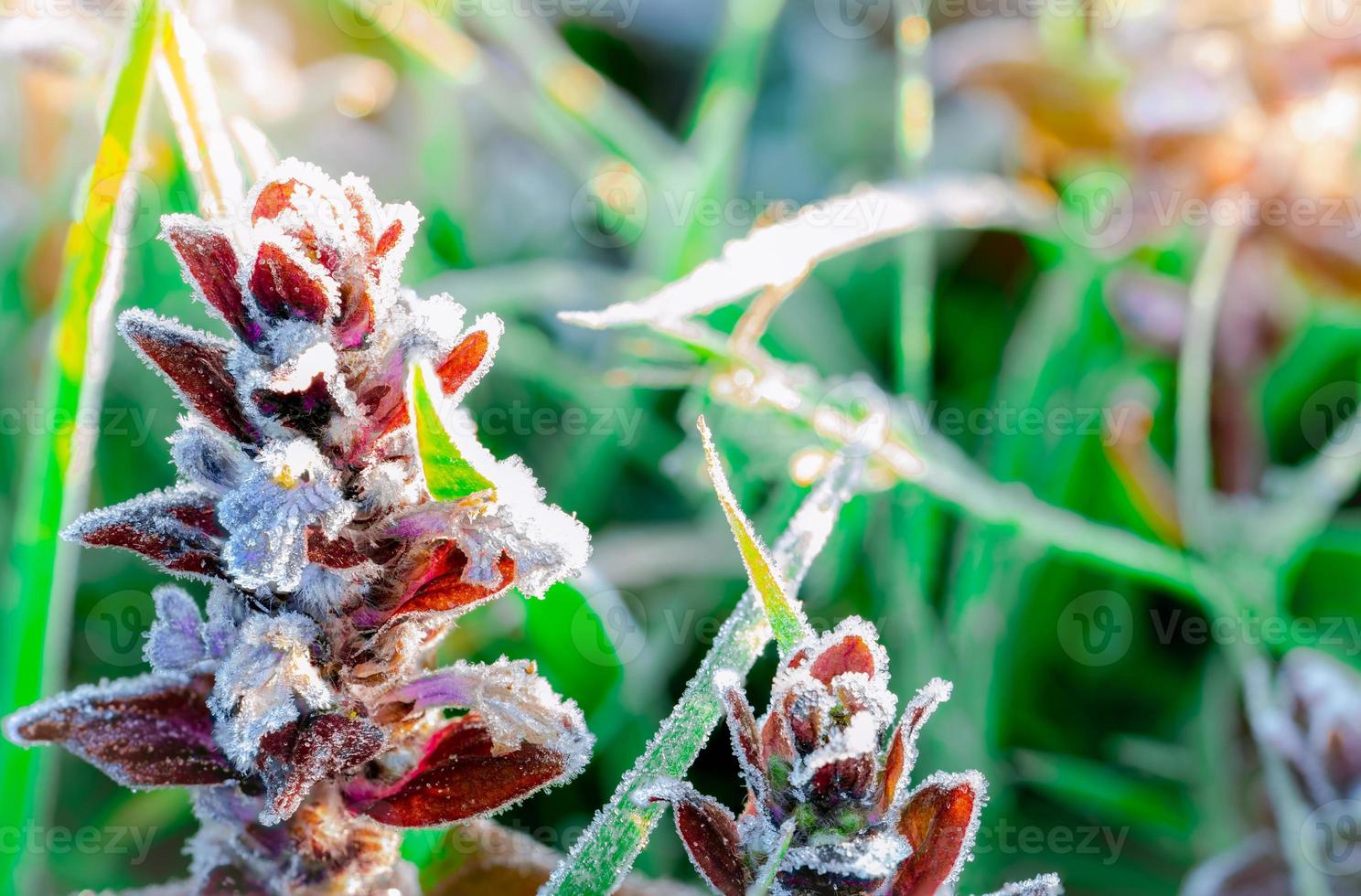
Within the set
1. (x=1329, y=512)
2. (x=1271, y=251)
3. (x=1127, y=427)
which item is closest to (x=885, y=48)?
(x=1271, y=251)

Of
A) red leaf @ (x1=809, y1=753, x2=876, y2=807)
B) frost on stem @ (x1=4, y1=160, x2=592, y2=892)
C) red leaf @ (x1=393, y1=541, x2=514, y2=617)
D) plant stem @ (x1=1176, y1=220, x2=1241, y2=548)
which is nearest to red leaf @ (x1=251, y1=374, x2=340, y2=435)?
frost on stem @ (x1=4, y1=160, x2=592, y2=892)

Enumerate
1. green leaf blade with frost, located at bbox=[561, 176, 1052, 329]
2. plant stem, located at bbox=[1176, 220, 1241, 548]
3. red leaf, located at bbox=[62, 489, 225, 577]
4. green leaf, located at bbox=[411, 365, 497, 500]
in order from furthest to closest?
plant stem, located at bbox=[1176, 220, 1241, 548] < green leaf blade with frost, located at bbox=[561, 176, 1052, 329] < red leaf, located at bbox=[62, 489, 225, 577] < green leaf, located at bbox=[411, 365, 497, 500]

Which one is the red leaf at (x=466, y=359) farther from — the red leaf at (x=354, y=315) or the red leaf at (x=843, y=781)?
the red leaf at (x=843, y=781)

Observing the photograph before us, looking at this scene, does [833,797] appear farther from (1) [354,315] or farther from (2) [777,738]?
(1) [354,315]

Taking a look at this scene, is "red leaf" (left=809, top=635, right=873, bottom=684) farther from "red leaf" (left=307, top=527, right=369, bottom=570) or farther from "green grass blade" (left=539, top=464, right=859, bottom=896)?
"red leaf" (left=307, top=527, right=369, bottom=570)

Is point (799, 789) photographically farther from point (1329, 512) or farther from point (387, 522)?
point (1329, 512)

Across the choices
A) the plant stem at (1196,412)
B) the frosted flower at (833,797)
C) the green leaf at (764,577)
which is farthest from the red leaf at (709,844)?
the plant stem at (1196,412)
